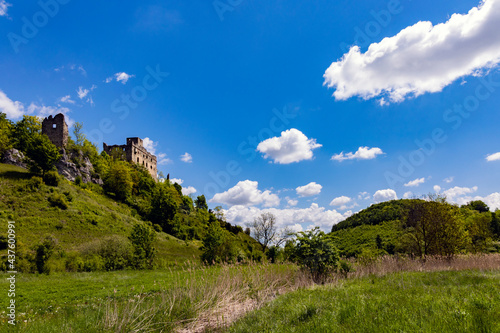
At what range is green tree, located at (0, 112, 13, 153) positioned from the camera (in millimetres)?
51562

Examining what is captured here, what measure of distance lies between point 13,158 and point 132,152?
4474 centimetres

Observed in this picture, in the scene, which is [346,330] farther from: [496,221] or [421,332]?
[496,221]

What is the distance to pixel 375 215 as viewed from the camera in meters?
81.9

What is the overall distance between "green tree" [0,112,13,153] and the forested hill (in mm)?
89708

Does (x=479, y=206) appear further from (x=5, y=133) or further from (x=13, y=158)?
(x=5, y=133)

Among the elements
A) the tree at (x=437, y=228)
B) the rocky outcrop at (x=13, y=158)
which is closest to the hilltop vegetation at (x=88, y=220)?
the rocky outcrop at (x=13, y=158)

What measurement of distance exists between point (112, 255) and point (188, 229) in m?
37.3

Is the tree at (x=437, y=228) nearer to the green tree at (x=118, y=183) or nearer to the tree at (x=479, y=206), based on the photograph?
the green tree at (x=118, y=183)

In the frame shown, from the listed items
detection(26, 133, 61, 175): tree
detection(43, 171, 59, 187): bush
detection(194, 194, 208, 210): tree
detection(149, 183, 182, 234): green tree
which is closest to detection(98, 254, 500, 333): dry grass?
detection(43, 171, 59, 187): bush

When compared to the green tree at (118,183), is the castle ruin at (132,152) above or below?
above

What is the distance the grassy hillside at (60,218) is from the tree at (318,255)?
17.8m

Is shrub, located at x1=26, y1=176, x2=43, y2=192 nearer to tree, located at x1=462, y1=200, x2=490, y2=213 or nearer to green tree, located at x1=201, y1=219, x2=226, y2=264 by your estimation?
green tree, located at x1=201, y1=219, x2=226, y2=264

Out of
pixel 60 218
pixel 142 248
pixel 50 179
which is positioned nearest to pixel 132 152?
pixel 50 179

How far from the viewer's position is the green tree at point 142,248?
78.8 feet
